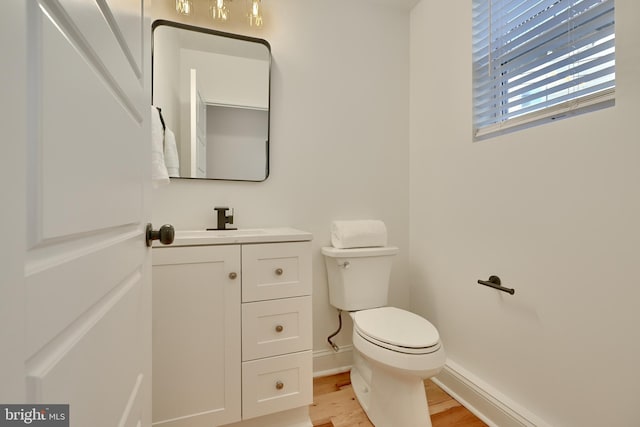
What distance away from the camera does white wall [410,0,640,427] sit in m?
0.90

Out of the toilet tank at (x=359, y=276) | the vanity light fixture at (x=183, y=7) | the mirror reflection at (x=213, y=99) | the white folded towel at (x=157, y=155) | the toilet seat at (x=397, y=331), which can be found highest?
the vanity light fixture at (x=183, y=7)

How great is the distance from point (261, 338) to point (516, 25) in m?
1.83

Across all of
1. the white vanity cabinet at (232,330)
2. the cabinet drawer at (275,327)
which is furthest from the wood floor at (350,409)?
the cabinet drawer at (275,327)

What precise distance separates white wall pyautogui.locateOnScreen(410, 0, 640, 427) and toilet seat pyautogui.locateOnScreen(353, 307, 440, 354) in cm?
37

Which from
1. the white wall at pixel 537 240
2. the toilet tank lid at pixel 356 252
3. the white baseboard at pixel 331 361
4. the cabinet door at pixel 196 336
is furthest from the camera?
the white baseboard at pixel 331 361

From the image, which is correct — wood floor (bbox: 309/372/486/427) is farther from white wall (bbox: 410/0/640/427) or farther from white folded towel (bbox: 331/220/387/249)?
white folded towel (bbox: 331/220/387/249)

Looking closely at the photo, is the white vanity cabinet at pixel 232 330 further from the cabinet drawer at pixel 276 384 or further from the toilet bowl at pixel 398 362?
the toilet bowl at pixel 398 362

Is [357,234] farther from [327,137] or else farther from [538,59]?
[538,59]

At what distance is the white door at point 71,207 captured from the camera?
0.78 ft

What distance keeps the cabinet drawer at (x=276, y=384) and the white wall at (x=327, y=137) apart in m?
0.43

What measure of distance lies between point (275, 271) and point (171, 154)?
80 cm

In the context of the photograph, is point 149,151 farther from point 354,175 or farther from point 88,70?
point 354,175

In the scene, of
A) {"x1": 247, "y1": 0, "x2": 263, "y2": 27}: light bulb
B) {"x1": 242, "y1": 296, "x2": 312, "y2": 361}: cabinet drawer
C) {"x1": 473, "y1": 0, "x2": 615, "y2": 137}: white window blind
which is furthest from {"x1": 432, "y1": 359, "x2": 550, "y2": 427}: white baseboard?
{"x1": 247, "y1": 0, "x2": 263, "y2": 27}: light bulb

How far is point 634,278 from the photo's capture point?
873 mm
